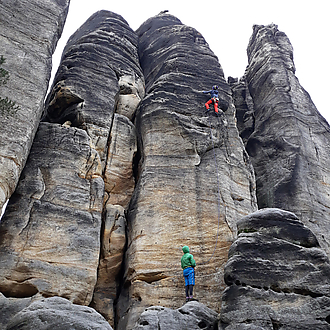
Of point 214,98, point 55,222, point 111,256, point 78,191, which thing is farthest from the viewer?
point 214,98

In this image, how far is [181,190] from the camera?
15516mm

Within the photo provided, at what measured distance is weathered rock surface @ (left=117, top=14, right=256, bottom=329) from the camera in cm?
1356

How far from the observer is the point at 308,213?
717 inches

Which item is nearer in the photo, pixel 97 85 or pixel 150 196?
pixel 150 196

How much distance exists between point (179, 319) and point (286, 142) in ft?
44.3

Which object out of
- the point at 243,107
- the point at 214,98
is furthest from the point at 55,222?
the point at 243,107

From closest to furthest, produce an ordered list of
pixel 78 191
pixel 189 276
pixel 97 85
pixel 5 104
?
pixel 189 276 < pixel 5 104 < pixel 78 191 < pixel 97 85

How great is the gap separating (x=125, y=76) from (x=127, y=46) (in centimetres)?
346

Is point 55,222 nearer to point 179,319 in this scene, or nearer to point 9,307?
point 9,307

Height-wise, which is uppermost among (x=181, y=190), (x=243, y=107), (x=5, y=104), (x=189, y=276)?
(x=243, y=107)

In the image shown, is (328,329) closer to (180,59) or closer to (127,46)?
(180,59)

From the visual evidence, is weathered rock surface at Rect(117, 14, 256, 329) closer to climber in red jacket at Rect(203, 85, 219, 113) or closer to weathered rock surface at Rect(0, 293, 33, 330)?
climber in red jacket at Rect(203, 85, 219, 113)

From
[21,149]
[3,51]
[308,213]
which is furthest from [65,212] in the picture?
[308,213]

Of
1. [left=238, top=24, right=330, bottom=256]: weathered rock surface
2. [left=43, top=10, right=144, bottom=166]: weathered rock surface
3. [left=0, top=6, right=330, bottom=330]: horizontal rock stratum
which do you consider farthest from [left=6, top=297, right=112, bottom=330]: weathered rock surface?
[left=238, top=24, right=330, bottom=256]: weathered rock surface
